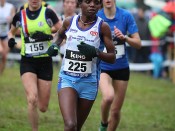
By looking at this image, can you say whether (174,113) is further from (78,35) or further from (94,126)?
(78,35)

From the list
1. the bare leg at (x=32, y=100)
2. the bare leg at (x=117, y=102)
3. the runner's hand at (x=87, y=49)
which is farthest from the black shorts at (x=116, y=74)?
the runner's hand at (x=87, y=49)

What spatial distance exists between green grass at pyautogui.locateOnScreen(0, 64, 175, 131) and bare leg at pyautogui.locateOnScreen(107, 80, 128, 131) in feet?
3.99

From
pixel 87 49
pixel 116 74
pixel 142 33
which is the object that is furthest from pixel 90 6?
pixel 142 33

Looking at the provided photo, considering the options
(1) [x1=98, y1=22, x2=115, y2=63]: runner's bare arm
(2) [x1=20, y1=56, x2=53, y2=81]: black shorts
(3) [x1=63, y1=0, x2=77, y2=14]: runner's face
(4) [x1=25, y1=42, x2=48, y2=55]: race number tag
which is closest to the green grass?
(2) [x1=20, y1=56, x2=53, y2=81]: black shorts

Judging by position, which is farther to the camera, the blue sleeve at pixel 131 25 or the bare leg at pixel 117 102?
the bare leg at pixel 117 102

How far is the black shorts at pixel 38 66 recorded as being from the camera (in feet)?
32.8

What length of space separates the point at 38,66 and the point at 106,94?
1226mm

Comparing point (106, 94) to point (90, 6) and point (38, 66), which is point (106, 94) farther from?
point (90, 6)

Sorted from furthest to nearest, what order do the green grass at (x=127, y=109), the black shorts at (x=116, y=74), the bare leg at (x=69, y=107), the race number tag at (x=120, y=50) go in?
the green grass at (x=127, y=109) < the black shorts at (x=116, y=74) < the race number tag at (x=120, y=50) < the bare leg at (x=69, y=107)

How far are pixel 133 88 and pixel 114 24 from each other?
27.8 ft

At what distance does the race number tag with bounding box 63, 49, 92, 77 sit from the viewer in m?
8.10

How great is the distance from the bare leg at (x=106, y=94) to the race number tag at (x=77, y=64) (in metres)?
1.73

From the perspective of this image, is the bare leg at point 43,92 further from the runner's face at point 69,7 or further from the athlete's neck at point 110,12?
the runner's face at point 69,7

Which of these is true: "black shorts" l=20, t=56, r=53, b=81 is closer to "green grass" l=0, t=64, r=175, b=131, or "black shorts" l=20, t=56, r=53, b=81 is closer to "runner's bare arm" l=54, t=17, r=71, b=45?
"green grass" l=0, t=64, r=175, b=131
